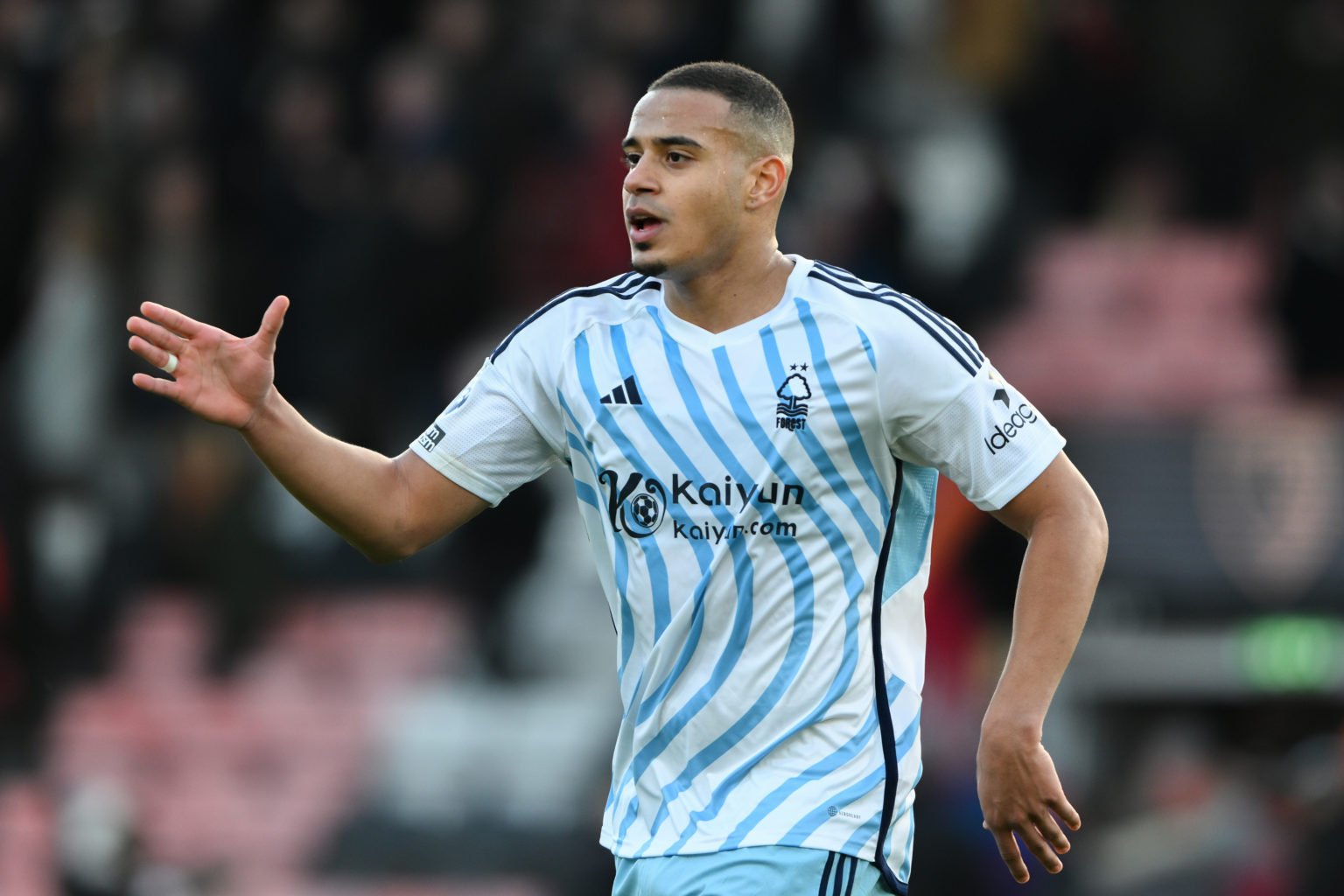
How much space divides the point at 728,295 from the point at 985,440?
2.20ft

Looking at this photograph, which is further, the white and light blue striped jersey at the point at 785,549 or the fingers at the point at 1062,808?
the white and light blue striped jersey at the point at 785,549

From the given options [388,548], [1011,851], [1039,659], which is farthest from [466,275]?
[1011,851]

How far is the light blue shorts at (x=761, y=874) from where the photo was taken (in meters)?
4.65

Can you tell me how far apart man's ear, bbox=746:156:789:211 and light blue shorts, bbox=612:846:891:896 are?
1457 millimetres

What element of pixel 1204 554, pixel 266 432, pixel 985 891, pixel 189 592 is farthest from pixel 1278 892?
pixel 189 592

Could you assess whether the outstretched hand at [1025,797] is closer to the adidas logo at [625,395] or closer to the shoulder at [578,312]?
the adidas logo at [625,395]

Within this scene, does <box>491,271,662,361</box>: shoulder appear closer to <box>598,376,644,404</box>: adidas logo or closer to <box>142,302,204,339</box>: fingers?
<box>598,376,644,404</box>: adidas logo

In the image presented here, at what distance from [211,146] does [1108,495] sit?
20.5 feet

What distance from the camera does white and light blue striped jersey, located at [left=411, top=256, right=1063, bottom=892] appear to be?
188 inches

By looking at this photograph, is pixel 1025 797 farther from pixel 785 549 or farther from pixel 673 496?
pixel 673 496

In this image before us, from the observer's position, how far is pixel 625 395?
4980mm

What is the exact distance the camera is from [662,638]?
4848 mm

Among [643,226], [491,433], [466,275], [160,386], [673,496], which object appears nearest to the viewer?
[160,386]

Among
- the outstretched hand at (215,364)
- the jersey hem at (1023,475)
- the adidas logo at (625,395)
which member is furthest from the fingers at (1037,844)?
the outstretched hand at (215,364)
